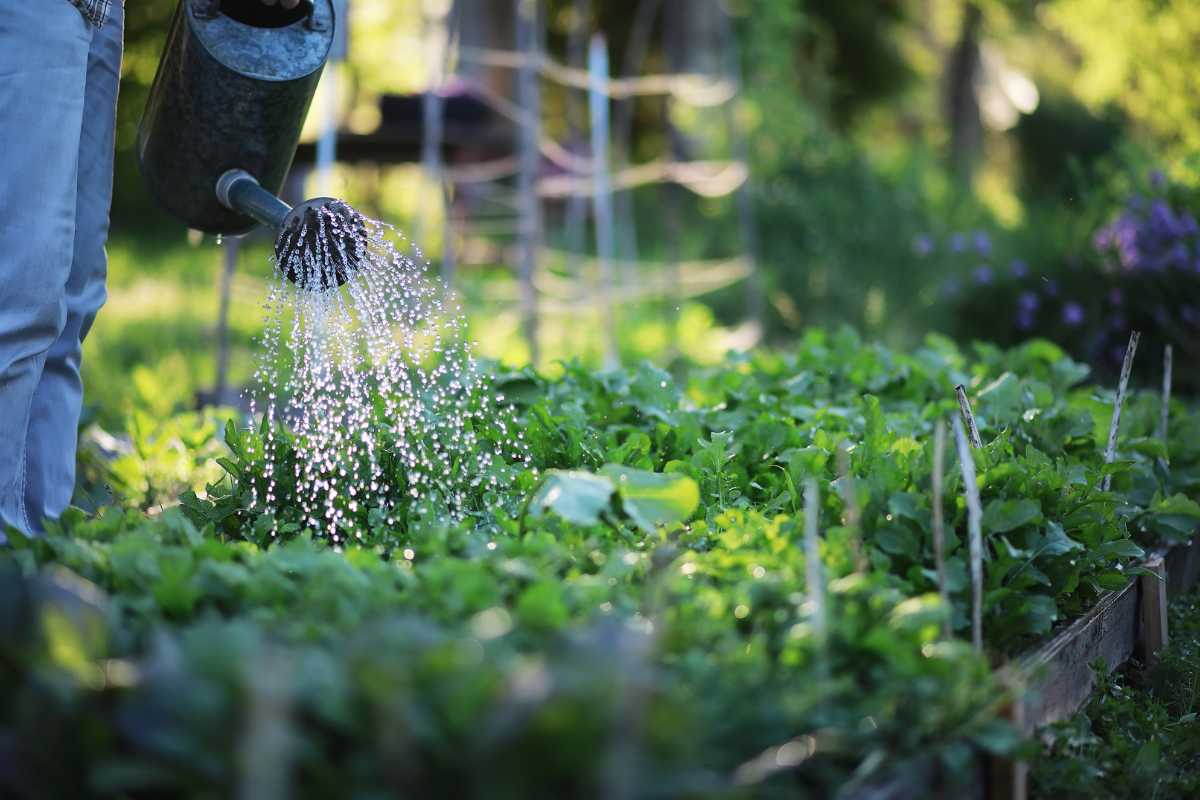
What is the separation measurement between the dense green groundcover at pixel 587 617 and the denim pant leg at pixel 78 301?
295 mm

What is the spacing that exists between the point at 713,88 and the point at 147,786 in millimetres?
6060

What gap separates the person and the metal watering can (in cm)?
9

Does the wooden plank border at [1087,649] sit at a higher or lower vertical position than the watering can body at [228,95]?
lower

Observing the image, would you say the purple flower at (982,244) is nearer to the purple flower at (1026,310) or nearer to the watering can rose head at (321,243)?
the purple flower at (1026,310)

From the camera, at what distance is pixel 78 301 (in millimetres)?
2582

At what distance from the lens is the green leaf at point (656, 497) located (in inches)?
80.0

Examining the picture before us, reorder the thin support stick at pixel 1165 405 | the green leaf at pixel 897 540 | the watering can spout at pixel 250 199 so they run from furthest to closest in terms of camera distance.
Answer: the thin support stick at pixel 1165 405 < the watering can spout at pixel 250 199 < the green leaf at pixel 897 540

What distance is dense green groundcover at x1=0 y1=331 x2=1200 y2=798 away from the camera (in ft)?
3.78

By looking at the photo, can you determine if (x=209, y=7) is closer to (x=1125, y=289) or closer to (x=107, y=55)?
(x=107, y=55)

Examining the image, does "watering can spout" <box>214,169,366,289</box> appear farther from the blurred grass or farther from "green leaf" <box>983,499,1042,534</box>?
"green leaf" <box>983,499,1042,534</box>

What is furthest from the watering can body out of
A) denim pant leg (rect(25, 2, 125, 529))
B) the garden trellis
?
the garden trellis

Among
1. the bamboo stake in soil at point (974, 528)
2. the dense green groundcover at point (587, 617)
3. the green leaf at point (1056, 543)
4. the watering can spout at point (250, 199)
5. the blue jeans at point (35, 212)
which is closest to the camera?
the dense green groundcover at point (587, 617)

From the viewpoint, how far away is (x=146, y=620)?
5.16 ft

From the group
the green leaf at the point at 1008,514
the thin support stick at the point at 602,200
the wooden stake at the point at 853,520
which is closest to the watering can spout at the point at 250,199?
the wooden stake at the point at 853,520
